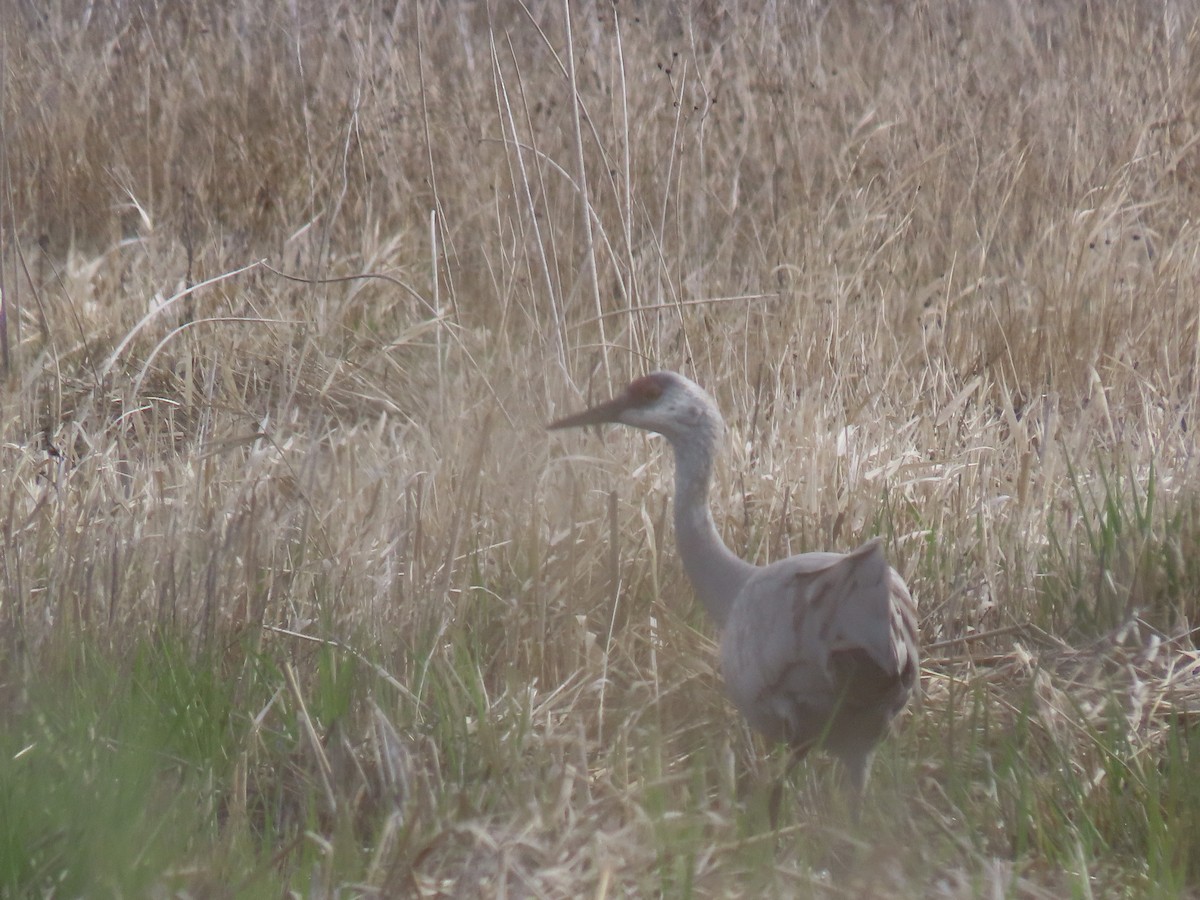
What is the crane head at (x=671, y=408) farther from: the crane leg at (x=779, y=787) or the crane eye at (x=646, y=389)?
the crane leg at (x=779, y=787)

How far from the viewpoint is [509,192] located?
470 centimetres

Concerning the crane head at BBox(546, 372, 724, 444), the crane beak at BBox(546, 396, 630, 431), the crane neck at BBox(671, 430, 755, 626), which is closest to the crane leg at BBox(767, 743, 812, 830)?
the crane neck at BBox(671, 430, 755, 626)

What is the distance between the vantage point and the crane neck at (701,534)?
2910mm

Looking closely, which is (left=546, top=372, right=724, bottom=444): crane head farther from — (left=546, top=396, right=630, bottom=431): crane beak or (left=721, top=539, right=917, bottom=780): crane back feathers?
(left=721, top=539, right=917, bottom=780): crane back feathers

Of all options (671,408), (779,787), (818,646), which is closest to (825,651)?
(818,646)

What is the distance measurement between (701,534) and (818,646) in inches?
19.3

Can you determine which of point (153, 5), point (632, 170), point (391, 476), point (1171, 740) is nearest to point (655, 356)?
point (391, 476)

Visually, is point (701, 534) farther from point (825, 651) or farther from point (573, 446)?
point (573, 446)

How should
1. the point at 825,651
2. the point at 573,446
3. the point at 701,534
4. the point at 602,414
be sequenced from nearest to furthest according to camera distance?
the point at 825,651 → the point at 701,534 → the point at 602,414 → the point at 573,446

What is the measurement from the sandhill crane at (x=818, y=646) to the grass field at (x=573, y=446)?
125 millimetres

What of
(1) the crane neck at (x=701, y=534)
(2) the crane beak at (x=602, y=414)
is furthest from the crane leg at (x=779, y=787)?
(2) the crane beak at (x=602, y=414)

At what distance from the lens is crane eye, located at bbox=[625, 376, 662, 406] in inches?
118

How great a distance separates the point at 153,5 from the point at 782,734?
5.51m

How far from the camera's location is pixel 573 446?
150 inches
